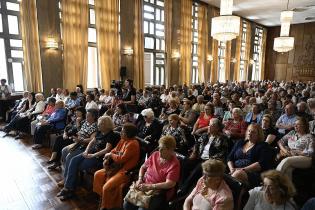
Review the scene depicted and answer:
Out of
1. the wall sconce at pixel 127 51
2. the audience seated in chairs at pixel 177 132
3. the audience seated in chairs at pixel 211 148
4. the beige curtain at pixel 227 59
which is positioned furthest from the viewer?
the beige curtain at pixel 227 59

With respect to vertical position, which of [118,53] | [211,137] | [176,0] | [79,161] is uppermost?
[176,0]

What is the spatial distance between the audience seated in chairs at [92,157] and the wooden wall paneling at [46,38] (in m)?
5.54

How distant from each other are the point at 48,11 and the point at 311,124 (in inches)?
317

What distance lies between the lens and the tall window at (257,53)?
19.8 m

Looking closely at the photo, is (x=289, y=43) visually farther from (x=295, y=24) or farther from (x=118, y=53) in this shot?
(x=295, y=24)

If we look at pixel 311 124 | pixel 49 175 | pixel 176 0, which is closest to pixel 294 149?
pixel 311 124

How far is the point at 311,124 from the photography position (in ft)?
13.5

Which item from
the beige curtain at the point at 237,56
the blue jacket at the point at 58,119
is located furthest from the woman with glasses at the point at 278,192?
the beige curtain at the point at 237,56

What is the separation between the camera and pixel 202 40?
13.8 m

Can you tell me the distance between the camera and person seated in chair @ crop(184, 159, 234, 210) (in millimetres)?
1936

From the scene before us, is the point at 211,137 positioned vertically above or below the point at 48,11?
below

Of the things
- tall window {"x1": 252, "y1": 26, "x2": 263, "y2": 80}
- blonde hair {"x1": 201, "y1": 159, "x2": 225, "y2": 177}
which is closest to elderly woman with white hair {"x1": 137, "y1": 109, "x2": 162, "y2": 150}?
blonde hair {"x1": 201, "y1": 159, "x2": 225, "y2": 177}

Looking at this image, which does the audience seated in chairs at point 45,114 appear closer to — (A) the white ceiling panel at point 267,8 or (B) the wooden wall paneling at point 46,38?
(B) the wooden wall paneling at point 46,38

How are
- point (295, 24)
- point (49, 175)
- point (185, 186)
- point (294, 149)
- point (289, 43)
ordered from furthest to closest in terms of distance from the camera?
point (295, 24)
point (289, 43)
point (49, 175)
point (294, 149)
point (185, 186)
